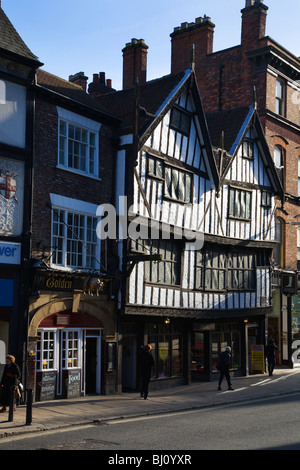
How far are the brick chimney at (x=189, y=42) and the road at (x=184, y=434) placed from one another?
21.7m

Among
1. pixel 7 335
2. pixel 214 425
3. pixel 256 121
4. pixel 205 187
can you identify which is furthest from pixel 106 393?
pixel 256 121

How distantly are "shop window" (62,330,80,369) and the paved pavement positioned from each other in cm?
111

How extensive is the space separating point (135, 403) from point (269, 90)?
1824cm

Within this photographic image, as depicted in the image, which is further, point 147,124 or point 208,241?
point 208,241

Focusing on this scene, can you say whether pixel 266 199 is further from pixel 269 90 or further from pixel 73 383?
pixel 73 383

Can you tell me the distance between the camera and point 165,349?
22688 millimetres

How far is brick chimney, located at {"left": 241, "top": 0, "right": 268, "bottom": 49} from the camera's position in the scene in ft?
101

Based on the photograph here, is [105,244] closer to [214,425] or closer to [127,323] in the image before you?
[127,323]

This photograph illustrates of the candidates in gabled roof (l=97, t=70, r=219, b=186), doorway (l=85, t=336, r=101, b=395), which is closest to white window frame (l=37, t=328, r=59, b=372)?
doorway (l=85, t=336, r=101, b=395)

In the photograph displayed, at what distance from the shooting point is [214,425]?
1351cm

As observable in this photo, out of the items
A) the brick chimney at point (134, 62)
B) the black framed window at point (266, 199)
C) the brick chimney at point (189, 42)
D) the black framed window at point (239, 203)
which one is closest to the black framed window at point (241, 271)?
the black framed window at point (239, 203)

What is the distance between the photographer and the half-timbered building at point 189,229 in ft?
67.4

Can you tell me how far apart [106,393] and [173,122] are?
9832 mm

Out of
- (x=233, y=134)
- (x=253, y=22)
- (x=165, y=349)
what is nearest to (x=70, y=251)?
(x=165, y=349)
